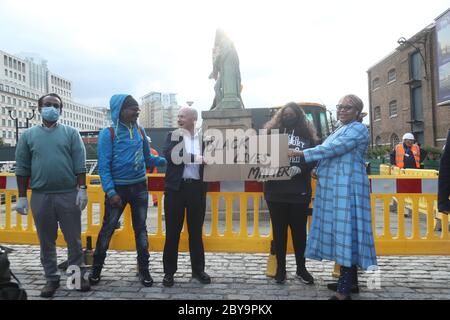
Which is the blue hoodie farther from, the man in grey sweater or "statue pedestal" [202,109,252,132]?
"statue pedestal" [202,109,252,132]

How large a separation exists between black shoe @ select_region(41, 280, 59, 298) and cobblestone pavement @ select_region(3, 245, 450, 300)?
0.21 feet

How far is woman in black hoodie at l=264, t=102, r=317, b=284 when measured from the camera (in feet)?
12.8

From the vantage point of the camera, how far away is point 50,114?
3773 mm

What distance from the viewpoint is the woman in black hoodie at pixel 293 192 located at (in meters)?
3.91

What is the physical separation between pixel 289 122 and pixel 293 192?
73cm

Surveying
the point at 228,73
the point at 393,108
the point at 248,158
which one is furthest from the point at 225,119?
the point at 393,108

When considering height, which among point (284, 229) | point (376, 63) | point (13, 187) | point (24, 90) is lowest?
point (284, 229)

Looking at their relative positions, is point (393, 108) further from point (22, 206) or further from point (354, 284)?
point (22, 206)

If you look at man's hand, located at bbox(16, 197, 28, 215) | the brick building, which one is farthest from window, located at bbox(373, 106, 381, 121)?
man's hand, located at bbox(16, 197, 28, 215)

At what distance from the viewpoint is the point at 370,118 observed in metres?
35.3
